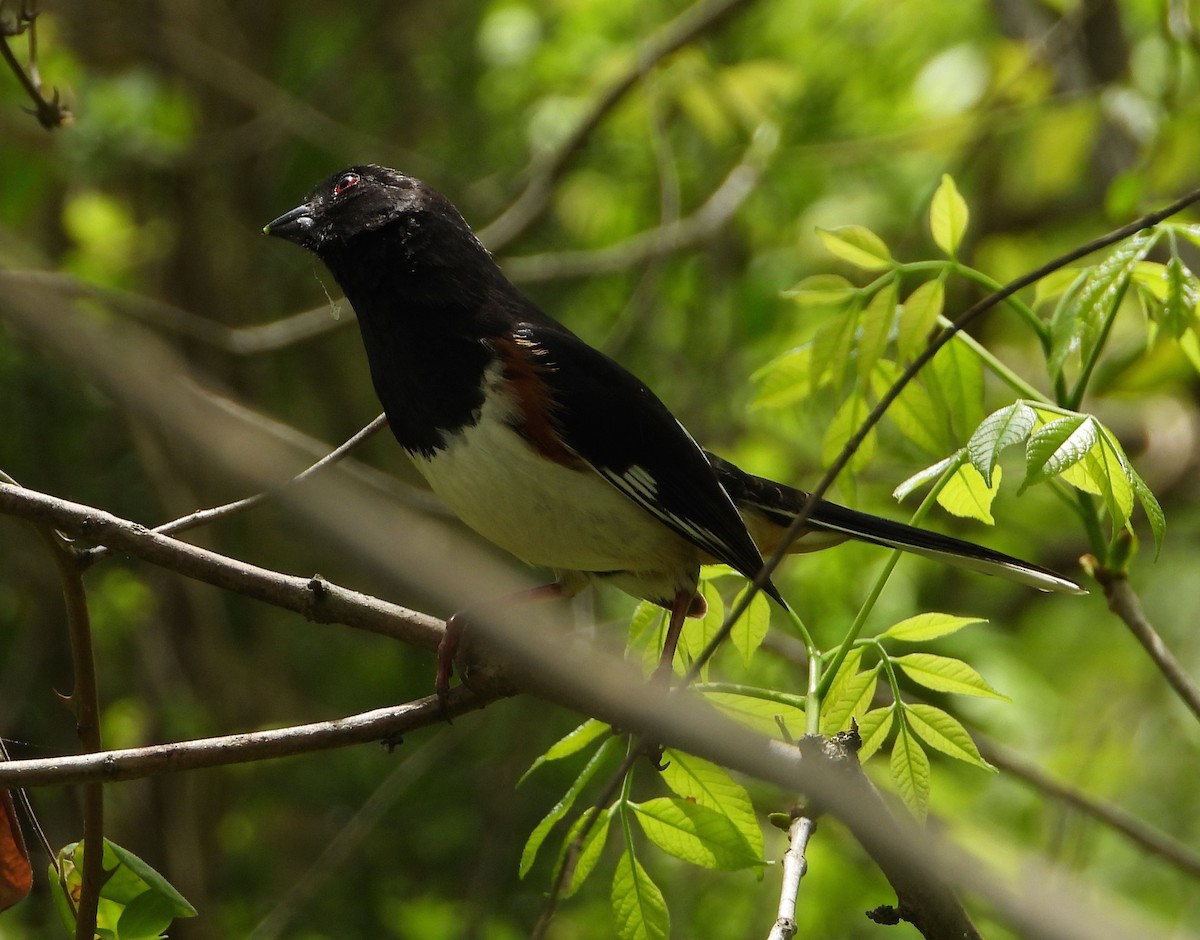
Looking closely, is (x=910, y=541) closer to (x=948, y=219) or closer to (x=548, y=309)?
(x=948, y=219)

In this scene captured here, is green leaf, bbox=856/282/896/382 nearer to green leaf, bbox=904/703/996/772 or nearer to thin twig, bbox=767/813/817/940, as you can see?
green leaf, bbox=904/703/996/772

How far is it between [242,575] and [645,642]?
1.01m

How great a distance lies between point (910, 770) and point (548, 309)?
156 inches

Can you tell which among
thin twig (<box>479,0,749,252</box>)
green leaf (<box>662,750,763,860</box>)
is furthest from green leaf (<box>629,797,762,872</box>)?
thin twig (<box>479,0,749,252</box>)

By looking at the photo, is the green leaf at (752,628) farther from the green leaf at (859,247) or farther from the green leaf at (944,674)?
the green leaf at (859,247)

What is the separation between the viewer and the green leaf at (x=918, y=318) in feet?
8.12

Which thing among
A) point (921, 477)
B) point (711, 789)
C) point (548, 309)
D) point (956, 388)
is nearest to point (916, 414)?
point (956, 388)

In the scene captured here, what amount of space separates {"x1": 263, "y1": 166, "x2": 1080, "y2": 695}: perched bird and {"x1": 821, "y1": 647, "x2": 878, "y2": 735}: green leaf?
578 millimetres

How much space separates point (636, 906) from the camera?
209 centimetres

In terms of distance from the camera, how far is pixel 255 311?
598 centimetres

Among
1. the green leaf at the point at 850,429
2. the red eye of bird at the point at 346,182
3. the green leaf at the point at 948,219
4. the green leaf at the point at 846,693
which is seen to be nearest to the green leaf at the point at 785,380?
the green leaf at the point at 850,429

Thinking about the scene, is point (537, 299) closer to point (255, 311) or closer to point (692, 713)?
point (255, 311)

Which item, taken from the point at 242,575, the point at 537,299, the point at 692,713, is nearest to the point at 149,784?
the point at 537,299

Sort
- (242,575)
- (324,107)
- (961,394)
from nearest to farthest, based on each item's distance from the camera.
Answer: (242,575) < (961,394) < (324,107)
